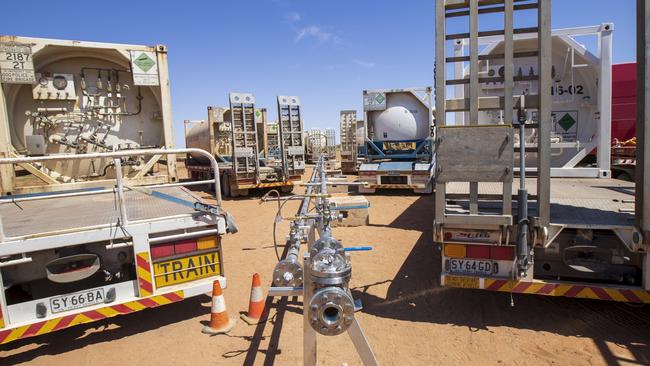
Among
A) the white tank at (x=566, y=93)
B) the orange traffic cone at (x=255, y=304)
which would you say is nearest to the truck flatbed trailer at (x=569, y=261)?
the orange traffic cone at (x=255, y=304)

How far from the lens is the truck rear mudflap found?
3299mm

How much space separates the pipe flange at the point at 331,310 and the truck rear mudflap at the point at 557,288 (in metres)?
1.96

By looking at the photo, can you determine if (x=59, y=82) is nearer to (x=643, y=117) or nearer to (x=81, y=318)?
(x=81, y=318)

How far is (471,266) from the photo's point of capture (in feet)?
12.2

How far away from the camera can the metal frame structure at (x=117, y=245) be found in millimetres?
3080

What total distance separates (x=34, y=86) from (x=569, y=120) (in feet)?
28.0

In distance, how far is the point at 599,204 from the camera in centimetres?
429

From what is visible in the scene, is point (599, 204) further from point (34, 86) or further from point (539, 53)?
point (34, 86)

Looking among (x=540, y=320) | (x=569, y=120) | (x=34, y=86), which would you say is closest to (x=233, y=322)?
(x=540, y=320)

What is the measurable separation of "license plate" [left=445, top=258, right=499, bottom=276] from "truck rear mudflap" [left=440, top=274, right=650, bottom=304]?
0.22 ft

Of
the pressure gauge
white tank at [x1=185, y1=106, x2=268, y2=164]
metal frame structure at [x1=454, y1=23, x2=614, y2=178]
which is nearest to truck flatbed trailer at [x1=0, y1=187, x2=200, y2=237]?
the pressure gauge

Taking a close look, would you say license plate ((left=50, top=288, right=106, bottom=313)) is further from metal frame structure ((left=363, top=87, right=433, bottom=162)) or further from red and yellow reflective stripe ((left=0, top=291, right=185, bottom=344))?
metal frame structure ((left=363, top=87, right=433, bottom=162))

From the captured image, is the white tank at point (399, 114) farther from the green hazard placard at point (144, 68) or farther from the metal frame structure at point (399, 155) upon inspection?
the green hazard placard at point (144, 68)

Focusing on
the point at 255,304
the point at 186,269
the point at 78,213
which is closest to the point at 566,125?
the point at 255,304
